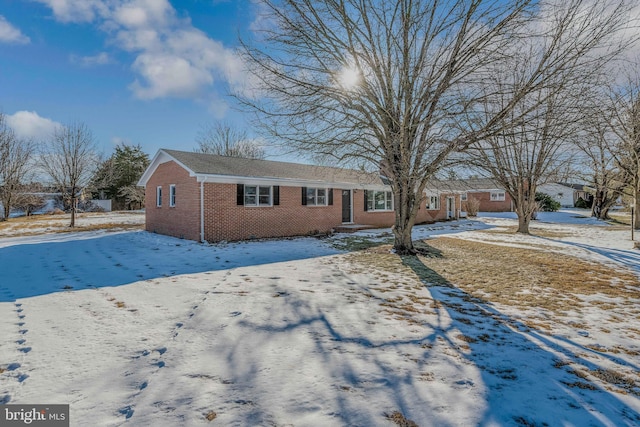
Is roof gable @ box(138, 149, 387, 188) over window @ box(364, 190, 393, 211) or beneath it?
over

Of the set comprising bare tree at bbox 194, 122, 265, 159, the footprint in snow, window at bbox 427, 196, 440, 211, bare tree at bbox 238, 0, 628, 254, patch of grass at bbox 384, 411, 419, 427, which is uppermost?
bare tree at bbox 194, 122, 265, 159

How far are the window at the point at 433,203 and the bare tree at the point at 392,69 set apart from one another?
15.4 m

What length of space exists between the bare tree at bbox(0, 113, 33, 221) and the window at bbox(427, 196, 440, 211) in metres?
33.0

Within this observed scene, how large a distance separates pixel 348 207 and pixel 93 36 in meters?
13.2

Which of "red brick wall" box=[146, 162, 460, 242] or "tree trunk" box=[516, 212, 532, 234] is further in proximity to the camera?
"tree trunk" box=[516, 212, 532, 234]

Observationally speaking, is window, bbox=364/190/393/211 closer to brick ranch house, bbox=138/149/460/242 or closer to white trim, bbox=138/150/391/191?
brick ranch house, bbox=138/149/460/242

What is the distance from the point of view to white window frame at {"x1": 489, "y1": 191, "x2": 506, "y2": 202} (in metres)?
34.7

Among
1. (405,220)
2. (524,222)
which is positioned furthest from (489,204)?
(405,220)

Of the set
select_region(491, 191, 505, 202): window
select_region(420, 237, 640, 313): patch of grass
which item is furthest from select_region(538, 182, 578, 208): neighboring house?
select_region(420, 237, 640, 313): patch of grass

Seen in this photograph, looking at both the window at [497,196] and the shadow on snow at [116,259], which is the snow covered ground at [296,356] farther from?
the window at [497,196]

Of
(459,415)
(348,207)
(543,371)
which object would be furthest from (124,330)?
(348,207)

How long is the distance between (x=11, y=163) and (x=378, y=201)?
29952 millimetres

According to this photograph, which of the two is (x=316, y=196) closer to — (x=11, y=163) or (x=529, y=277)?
(x=529, y=277)

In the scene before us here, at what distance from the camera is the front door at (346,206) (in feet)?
55.9
